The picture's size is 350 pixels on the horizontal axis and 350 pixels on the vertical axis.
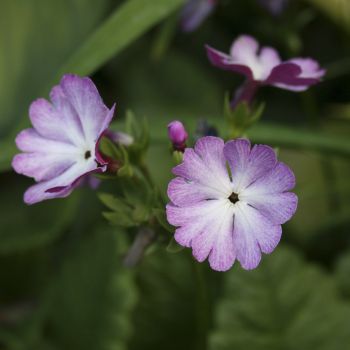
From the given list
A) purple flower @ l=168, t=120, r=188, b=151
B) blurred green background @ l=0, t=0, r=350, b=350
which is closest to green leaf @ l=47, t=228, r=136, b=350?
blurred green background @ l=0, t=0, r=350, b=350

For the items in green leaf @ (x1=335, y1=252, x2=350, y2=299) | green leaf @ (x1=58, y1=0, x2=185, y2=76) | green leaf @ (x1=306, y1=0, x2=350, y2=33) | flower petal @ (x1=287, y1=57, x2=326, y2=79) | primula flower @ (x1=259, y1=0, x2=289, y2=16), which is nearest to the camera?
flower petal @ (x1=287, y1=57, x2=326, y2=79)

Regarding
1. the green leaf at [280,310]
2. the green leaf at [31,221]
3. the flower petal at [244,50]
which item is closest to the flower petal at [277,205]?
the flower petal at [244,50]

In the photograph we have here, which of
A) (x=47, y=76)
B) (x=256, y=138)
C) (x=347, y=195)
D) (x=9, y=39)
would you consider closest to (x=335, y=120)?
(x=347, y=195)

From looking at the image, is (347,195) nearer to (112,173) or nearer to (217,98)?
(217,98)

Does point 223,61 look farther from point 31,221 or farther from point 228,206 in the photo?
point 31,221

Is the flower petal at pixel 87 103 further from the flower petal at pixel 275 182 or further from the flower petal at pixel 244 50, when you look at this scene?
the flower petal at pixel 244 50

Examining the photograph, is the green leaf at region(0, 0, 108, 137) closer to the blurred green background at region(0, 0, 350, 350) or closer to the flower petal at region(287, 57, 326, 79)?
the blurred green background at region(0, 0, 350, 350)

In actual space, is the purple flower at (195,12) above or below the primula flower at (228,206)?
above
